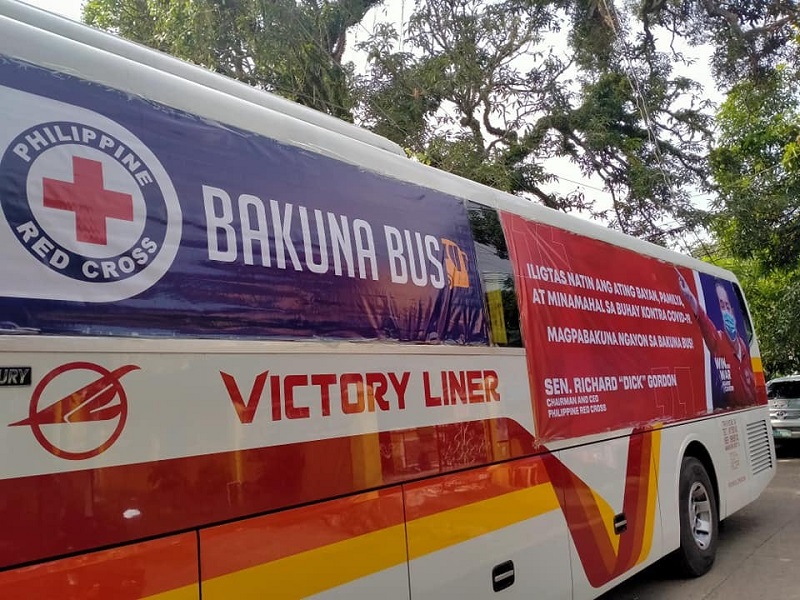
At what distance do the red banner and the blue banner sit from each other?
1110mm

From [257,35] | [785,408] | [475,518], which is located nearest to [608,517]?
[475,518]

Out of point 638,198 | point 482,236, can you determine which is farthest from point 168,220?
point 638,198

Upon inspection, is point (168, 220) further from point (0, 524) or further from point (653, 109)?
point (653, 109)

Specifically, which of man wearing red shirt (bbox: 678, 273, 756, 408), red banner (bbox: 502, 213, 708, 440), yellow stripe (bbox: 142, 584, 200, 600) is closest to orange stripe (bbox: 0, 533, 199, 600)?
Result: yellow stripe (bbox: 142, 584, 200, 600)

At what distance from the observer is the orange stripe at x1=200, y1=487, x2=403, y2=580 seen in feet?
7.68

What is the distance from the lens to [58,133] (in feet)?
7.13

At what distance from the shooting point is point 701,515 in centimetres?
627

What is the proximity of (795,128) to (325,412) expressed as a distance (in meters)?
12.9

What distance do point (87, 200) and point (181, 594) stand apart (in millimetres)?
1305

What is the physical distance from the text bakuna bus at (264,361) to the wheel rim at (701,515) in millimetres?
1689

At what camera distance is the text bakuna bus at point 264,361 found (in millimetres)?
2031

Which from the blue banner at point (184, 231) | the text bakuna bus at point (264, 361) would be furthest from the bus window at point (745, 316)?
the blue banner at point (184, 231)

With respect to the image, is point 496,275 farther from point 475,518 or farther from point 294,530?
point 294,530

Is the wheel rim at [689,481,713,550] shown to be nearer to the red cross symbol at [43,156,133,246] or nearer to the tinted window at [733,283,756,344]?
the tinted window at [733,283,756,344]
